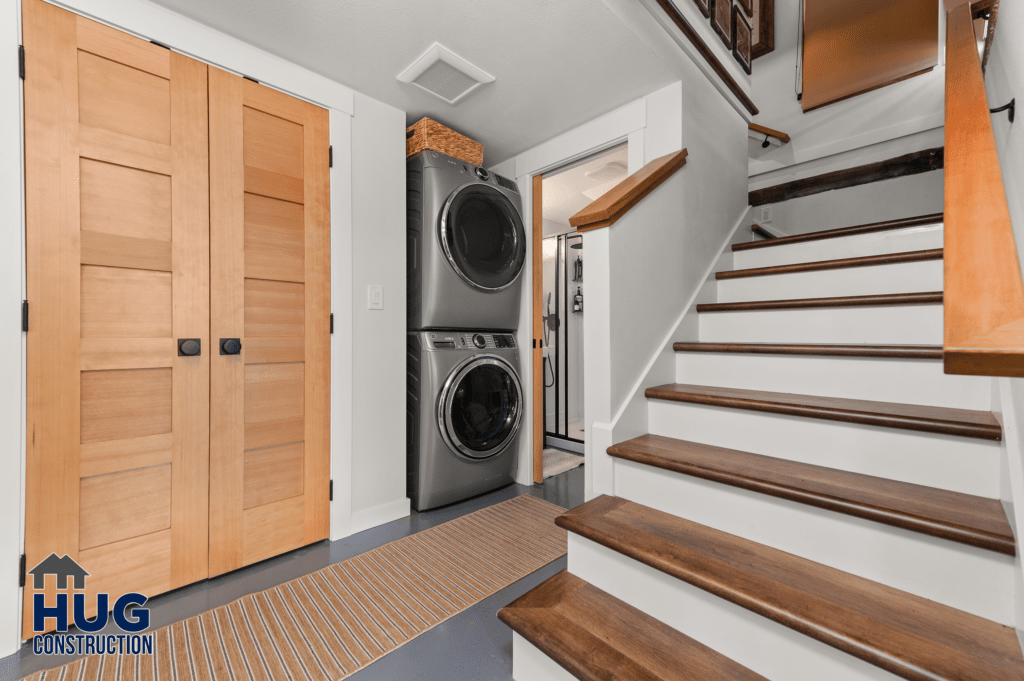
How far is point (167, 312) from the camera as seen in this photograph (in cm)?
155

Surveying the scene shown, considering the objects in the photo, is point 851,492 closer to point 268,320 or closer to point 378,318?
point 378,318

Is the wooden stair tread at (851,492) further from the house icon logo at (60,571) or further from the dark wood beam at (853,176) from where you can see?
the dark wood beam at (853,176)

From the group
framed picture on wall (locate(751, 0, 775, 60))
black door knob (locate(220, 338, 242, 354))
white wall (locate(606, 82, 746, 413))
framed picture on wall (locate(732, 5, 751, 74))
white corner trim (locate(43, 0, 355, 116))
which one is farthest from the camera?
framed picture on wall (locate(751, 0, 775, 60))

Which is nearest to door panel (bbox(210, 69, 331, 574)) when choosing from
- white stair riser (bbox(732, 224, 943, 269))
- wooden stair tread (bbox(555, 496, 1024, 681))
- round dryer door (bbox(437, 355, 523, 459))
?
round dryer door (bbox(437, 355, 523, 459))

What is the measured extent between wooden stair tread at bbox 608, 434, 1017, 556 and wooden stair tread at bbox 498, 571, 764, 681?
16.4 inches

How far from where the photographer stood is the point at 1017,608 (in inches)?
30.9

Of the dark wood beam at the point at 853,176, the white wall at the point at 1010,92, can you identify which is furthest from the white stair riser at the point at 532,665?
the dark wood beam at the point at 853,176

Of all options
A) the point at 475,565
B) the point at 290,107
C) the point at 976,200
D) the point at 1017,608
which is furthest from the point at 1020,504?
the point at 290,107

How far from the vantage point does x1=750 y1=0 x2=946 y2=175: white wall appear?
275cm

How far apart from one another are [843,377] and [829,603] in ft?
2.59

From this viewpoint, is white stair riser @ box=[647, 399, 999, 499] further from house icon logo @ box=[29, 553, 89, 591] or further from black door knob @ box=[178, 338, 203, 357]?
house icon logo @ box=[29, 553, 89, 591]

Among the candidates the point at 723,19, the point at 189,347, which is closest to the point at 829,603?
the point at 189,347

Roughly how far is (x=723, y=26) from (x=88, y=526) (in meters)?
3.69

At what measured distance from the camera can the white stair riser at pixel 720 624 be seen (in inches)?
33.0
